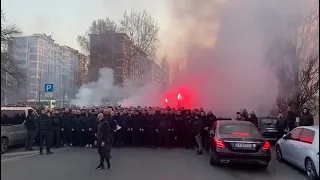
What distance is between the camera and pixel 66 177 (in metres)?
7.01

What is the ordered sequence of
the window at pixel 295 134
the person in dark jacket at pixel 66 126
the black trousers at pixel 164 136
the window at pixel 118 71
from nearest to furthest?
the window at pixel 295 134 → the black trousers at pixel 164 136 → the person in dark jacket at pixel 66 126 → the window at pixel 118 71

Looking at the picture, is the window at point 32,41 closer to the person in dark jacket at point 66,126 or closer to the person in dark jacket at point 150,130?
the person in dark jacket at point 66,126

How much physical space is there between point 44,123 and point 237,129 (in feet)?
20.0

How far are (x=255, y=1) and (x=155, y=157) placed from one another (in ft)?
29.9

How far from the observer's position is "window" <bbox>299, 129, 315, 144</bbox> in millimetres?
7496

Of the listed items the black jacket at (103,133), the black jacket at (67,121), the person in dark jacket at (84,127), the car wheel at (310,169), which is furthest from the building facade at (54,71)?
the car wheel at (310,169)

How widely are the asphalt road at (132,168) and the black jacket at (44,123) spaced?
86cm

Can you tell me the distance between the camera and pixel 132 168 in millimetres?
8188

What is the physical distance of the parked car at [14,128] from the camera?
10570mm

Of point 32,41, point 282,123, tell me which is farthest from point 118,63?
point 282,123

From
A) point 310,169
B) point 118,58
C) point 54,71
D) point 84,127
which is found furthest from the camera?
point 54,71

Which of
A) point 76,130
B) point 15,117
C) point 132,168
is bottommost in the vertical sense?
point 132,168

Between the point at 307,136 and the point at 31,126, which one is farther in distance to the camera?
the point at 31,126

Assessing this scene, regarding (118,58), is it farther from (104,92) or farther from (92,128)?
(92,128)
